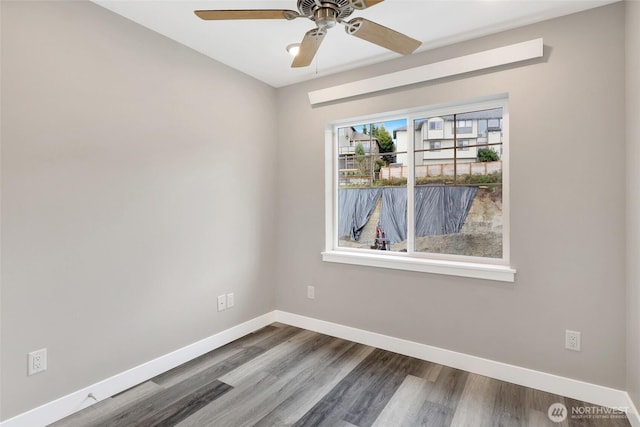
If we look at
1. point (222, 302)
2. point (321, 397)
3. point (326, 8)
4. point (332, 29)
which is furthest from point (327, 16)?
point (222, 302)

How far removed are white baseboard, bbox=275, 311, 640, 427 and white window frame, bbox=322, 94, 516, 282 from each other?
605 millimetres

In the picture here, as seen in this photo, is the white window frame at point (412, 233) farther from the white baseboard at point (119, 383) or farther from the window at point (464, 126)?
the white baseboard at point (119, 383)

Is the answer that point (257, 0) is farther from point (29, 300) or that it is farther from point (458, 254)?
point (458, 254)

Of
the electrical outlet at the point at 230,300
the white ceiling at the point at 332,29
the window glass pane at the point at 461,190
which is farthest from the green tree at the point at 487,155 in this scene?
the electrical outlet at the point at 230,300

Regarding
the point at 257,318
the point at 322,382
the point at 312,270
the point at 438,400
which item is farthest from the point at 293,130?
the point at 438,400

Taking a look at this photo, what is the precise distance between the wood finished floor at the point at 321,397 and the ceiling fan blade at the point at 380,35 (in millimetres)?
2073

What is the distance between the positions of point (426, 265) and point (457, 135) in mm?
1057

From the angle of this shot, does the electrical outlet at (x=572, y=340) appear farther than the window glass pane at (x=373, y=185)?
No

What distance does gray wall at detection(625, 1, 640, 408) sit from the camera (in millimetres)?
1686

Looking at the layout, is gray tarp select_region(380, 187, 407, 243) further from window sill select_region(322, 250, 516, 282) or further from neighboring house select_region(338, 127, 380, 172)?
neighboring house select_region(338, 127, 380, 172)

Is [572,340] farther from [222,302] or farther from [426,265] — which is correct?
[222,302]

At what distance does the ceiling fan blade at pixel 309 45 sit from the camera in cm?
162

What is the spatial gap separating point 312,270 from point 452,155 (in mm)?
1631

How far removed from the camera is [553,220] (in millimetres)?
2076
